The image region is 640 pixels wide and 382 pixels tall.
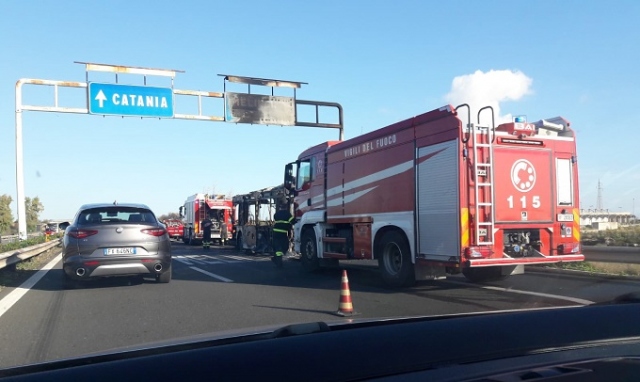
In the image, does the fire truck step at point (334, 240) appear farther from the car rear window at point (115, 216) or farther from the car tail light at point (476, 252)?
the car rear window at point (115, 216)

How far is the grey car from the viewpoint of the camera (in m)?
10.6

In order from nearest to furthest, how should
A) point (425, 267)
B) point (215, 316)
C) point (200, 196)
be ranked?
point (215, 316) < point (425, 267) < point (200, 196)

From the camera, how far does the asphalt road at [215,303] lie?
6.97 m

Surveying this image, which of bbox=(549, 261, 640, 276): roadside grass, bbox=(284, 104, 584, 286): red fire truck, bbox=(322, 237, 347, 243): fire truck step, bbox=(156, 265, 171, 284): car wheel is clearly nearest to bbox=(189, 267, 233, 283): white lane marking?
bbox=(156, 265, 171, 284): car wheel

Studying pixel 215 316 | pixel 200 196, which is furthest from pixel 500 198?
pixel 200 196

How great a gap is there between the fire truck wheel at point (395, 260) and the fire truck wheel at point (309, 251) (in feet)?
10.5

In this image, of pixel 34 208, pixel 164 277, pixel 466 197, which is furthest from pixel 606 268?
pixel 34 208

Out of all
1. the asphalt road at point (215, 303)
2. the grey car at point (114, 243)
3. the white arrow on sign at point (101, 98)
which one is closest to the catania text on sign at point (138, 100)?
the white arrow on sign at point (101, 98)

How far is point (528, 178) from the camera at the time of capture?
10.1m

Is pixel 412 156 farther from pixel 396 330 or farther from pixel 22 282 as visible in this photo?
pixel 22 282

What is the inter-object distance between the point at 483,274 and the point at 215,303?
5728 millimetres

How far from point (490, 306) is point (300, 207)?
26.3 ft

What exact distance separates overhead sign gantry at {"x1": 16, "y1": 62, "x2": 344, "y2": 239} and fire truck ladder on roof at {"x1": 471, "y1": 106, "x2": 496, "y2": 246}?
14.1 meters

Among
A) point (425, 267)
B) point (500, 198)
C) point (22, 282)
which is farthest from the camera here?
point (22, 282)
